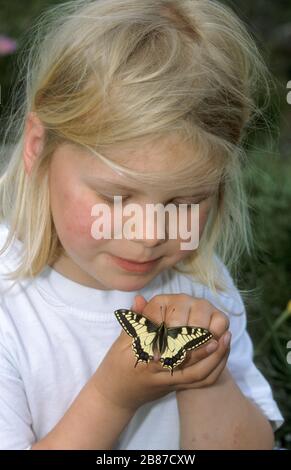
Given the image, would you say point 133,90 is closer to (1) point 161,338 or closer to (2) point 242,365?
(1) point 161,338

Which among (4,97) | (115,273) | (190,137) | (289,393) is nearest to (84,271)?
(115,273)

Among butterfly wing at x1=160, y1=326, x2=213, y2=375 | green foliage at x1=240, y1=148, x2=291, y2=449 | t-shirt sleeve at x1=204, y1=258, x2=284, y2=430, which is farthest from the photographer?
green foliage at x1=240, y1=148, x2=291, y2=449

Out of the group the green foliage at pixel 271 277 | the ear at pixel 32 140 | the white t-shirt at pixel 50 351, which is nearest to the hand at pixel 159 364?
the white t-shirt at pixel 50 351

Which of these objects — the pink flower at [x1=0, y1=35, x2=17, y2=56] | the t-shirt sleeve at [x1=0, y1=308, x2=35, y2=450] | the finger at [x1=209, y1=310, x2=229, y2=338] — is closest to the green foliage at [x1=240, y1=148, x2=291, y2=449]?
the finger at [x1=209, y1=310, x2=229, y2=338]

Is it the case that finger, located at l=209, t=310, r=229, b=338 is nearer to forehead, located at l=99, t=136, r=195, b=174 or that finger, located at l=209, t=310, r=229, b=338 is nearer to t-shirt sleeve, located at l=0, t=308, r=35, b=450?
forehead, located at l=99, t=136, r=195, b=174

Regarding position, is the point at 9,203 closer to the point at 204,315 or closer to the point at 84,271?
the point at 84,271

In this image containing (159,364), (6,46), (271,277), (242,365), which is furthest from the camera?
(6,46)

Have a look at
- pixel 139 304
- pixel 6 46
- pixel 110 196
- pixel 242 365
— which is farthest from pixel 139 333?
pixel 6 46
